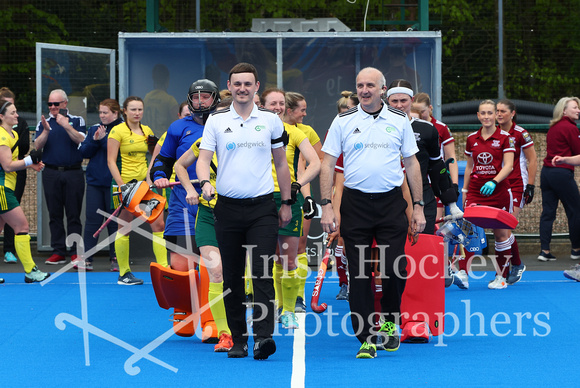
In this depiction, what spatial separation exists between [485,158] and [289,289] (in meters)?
3.50

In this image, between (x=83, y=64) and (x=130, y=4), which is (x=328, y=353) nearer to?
(x=83, y=64)

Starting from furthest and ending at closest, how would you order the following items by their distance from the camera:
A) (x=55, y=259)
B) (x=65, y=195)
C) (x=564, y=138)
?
(x=55, y=259) → (x=65, y=195) → (x=564, y=138)

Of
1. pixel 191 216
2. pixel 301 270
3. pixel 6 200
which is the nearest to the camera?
pixel 191 216

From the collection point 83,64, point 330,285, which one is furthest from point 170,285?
point 83,64

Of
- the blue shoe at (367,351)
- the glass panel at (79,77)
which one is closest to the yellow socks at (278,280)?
the blue shoe at (367,351)

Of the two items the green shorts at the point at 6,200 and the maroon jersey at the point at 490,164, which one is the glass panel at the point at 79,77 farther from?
the maroon jersey at the point at 490,164

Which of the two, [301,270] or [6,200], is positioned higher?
[6,200]

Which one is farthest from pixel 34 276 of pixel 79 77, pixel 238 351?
pixel 238 351

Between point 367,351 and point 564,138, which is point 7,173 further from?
point 564,138

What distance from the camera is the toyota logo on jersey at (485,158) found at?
10578mm

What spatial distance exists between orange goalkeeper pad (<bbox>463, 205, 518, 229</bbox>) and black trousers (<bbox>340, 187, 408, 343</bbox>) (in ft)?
9.43

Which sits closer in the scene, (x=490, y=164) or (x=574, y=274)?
(x=490, y=164)

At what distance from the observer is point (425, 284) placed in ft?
24.6

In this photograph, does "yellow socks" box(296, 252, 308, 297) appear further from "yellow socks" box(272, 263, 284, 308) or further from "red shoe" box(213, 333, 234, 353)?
"red shoe" box(213, 333, 234, 353)
